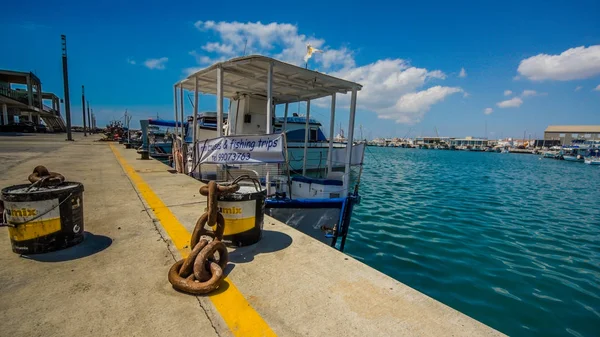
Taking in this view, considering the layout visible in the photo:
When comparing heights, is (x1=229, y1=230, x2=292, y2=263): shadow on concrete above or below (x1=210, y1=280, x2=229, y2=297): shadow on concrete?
above

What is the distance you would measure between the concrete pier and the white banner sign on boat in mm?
2672

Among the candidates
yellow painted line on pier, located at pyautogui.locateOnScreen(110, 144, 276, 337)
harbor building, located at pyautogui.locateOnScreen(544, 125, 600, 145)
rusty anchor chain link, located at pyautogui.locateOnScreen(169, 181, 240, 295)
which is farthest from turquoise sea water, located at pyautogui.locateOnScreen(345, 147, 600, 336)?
harbor building, located at pyautogui.locateOnScreen(544, 125, 600, 145)

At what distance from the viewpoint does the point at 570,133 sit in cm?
11244

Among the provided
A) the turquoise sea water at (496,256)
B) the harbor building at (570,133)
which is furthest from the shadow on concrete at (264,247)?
the harbor building at (570,133)

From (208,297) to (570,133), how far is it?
16264cm

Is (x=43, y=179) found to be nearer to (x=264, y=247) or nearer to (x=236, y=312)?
(x=264, y=247)

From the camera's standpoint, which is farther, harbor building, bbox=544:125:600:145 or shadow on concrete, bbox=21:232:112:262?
harbor building, bbox=544:125:600:145

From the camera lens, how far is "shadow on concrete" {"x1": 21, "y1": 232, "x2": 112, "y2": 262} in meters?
2.96

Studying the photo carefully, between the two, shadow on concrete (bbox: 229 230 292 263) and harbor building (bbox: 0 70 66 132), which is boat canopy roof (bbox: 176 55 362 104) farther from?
harbor building (bbox: 0 70 66 132)

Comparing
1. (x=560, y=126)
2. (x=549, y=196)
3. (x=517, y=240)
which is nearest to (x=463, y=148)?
(x=560, y=126)

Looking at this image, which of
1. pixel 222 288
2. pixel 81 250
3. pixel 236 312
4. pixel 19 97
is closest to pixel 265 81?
pixel 81 250

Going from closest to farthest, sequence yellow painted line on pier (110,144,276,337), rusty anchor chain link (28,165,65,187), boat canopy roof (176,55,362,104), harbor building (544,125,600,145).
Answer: yellow painted line on pier (110,144,276,337) < rusty anchor chain link (28,165,65,187) < boat canopy roof (176,55,362,104) < harbor building (544,125,600,145)

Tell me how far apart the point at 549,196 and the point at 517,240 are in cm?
1132

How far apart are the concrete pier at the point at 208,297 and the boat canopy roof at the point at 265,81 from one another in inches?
185
